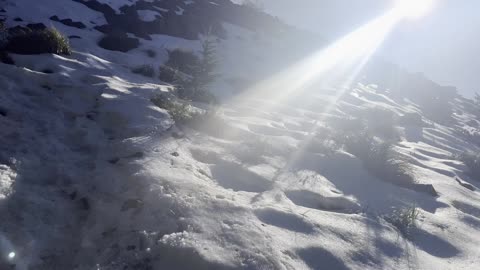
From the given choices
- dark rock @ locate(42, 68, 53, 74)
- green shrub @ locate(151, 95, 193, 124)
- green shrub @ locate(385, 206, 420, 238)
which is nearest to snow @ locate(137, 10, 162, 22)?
dark rock @ locate(42, 68, 53, 74)

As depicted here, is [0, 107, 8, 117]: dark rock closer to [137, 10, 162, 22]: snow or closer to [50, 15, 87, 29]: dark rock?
[50, 15, 87, 29]: dark rock

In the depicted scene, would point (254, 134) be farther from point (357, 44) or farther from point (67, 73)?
point (357, 44)

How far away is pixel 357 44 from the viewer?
43.9 metres

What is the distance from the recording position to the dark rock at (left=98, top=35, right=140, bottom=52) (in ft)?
47.0

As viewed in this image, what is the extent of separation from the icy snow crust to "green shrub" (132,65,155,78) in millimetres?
2987

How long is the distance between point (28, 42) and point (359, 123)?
10.7m

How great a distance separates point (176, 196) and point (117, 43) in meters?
12.4

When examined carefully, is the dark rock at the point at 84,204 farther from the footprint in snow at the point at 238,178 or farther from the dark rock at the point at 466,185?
the dark rock at the point at 466,185

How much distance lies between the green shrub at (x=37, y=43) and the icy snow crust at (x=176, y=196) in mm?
941

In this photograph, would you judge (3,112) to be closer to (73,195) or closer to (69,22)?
(73,195)

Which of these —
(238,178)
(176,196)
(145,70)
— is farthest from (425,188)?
(145,70)

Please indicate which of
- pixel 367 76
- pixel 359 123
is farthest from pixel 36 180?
pixel 367 76

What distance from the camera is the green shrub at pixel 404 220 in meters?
4.92

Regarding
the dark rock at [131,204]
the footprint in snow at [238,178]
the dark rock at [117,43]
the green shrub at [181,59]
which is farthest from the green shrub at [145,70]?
the dark rock at [131,204]
